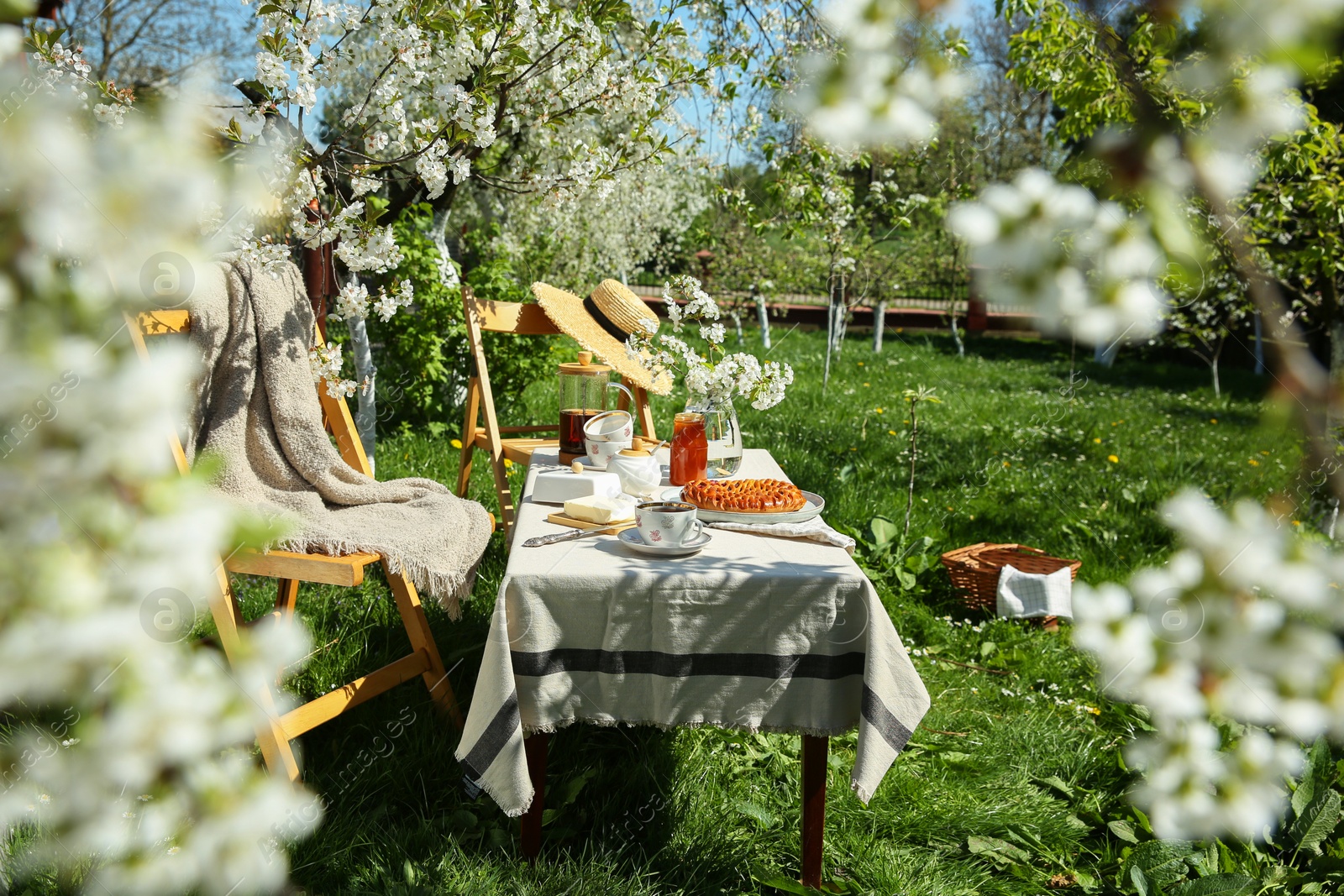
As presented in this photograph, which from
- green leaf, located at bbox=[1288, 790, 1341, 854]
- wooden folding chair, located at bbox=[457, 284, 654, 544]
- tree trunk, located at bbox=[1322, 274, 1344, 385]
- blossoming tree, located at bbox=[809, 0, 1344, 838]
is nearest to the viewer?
blossoming tree, located at bbox=[809, 0, 1344, 838]

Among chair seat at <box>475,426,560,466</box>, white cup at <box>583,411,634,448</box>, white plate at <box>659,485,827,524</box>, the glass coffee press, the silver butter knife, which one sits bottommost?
chair seat at <box>475,426,560,466</box>

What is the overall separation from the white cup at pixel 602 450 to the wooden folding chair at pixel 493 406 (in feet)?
1.61

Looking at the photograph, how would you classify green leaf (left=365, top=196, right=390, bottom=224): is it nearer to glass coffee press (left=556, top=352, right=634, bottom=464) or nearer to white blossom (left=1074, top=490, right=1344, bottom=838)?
glass coffee press (left=556, top=352, right=634, bottom=464)

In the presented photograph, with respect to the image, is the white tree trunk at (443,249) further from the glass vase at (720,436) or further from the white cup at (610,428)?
the glass vase at (720,436)

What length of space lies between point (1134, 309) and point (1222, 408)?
10.2 meters

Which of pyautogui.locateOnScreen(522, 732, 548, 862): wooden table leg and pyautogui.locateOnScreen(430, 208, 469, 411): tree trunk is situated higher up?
pyautogui.locateOnScreen(430, 208, 469, 411): tree trunk

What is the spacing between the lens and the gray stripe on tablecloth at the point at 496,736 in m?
1.89

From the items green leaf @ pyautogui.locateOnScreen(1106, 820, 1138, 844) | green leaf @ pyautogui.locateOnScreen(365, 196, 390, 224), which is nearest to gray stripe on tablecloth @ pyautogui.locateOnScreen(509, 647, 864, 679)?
green leaf @ pyautogui.locateOnScreen(1106, 820, 1138, 844)

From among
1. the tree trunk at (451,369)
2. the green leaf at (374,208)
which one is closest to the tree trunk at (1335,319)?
the green leaf at (374,208)

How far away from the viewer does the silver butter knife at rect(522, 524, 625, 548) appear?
212 cm

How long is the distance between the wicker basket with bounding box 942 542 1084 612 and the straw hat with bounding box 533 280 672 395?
4.84ft

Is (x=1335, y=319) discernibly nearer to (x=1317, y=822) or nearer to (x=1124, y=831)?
(x=1317, y=822)

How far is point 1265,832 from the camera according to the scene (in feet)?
7.50

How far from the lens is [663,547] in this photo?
2.06 metres
